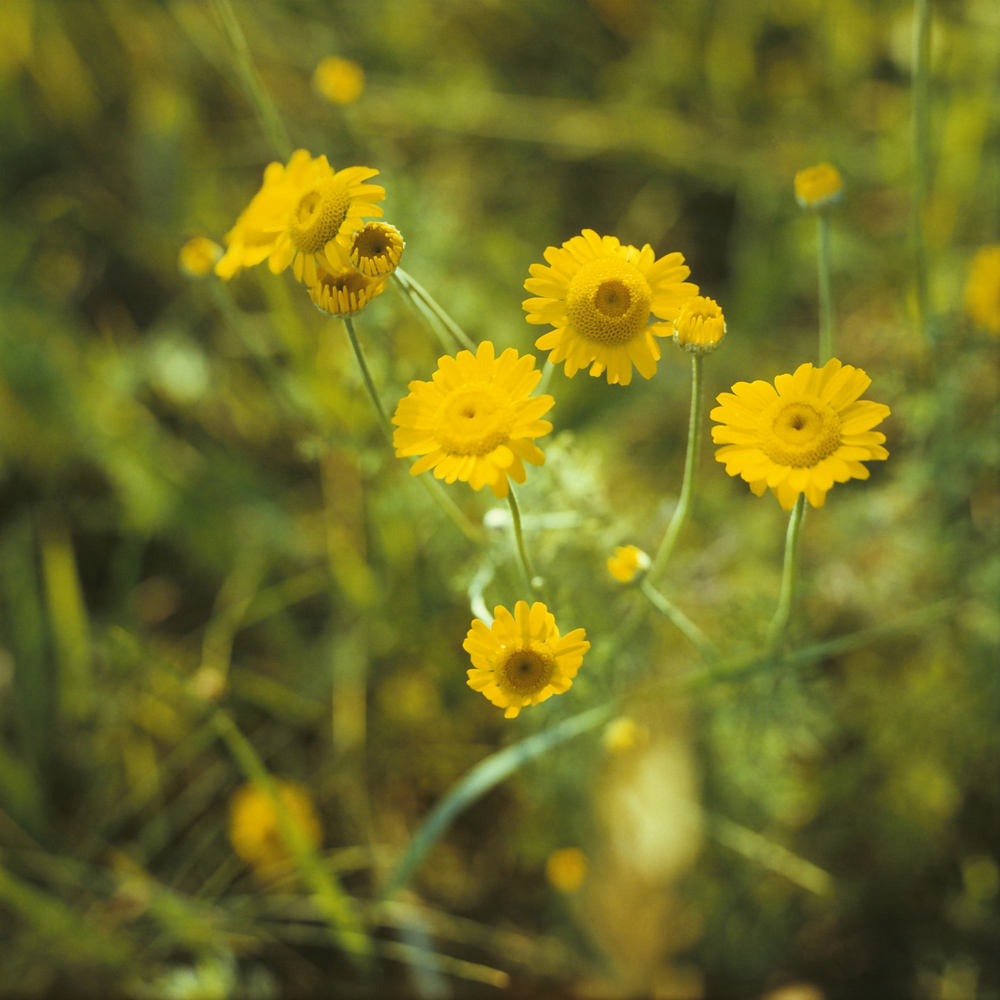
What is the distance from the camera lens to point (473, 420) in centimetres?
154

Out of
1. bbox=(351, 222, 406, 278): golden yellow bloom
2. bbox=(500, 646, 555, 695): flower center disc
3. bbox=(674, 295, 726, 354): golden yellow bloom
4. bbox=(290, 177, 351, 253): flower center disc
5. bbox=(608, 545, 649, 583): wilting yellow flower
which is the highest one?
bbox=(290, 177, 351, 253): flower center disc

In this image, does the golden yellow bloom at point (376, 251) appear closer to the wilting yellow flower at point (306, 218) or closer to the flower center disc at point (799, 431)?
the wilting yellow flower at point (306, 218)

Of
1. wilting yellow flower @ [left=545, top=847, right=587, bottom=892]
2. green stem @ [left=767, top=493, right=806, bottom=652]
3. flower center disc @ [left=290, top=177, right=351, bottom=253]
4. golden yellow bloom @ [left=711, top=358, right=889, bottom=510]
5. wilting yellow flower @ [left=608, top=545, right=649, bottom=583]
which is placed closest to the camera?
golden yellow bloom @ [left=711, top=358, right=889, bottom=510]

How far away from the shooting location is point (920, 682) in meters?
2.72

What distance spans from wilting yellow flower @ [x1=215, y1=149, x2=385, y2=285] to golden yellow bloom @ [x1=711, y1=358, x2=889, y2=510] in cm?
80

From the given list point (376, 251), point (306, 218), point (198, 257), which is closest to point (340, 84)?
point (198, 257)

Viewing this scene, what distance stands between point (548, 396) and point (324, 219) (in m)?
0.60

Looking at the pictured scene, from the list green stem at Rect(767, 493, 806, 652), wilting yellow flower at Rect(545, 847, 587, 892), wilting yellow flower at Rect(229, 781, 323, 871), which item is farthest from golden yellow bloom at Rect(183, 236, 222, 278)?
wilting yellow flower at Rect(545, 847, 587, 892)

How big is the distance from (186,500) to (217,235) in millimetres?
1149

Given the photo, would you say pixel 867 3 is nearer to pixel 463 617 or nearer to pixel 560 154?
pixel 560 154

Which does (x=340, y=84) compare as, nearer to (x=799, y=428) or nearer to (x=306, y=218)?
(x=306, y=218)

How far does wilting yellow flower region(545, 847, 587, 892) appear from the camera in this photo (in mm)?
2551

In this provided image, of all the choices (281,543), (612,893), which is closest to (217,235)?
(281,543)

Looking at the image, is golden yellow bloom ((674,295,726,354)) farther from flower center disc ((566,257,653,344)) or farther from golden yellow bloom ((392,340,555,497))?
golden yellow bloom ((392,340,555,497))
